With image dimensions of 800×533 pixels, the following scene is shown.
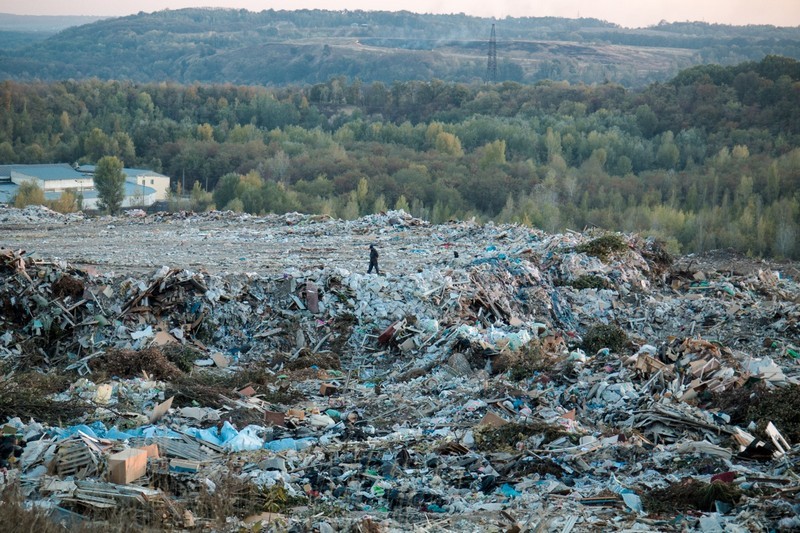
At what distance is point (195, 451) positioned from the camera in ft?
20.5

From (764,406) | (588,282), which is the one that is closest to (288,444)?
(764,406)

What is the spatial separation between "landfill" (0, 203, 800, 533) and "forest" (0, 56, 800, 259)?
33.6 feet

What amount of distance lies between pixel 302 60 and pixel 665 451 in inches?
3881

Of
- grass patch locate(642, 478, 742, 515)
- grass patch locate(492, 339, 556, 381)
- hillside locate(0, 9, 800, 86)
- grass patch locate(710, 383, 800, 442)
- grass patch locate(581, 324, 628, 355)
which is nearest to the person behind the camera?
grass patch locate(642, 478, 742, 515)

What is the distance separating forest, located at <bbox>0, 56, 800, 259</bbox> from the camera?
29.1 m

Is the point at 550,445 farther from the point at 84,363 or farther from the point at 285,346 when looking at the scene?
the point at 84,363

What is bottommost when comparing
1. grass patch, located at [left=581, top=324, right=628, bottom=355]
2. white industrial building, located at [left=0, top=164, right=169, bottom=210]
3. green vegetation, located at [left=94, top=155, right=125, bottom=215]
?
white industrial building, located at [left=0, top=164, right=169, bottom=210]

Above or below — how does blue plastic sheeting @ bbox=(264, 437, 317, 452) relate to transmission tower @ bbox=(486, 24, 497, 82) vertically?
below

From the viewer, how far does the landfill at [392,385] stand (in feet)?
17.5

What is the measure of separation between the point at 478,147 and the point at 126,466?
37081 millimetres

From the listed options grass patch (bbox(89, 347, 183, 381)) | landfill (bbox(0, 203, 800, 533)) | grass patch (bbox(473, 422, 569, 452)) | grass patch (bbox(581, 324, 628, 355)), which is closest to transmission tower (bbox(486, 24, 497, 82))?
landfill (bbox(0, 203, 800, 533))

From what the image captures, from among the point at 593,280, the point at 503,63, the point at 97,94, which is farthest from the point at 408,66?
the point at 593,280

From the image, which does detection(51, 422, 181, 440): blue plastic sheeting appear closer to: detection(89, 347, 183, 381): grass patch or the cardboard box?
the cardboard box

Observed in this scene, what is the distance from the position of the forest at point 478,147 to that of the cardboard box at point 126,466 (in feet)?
57.0
